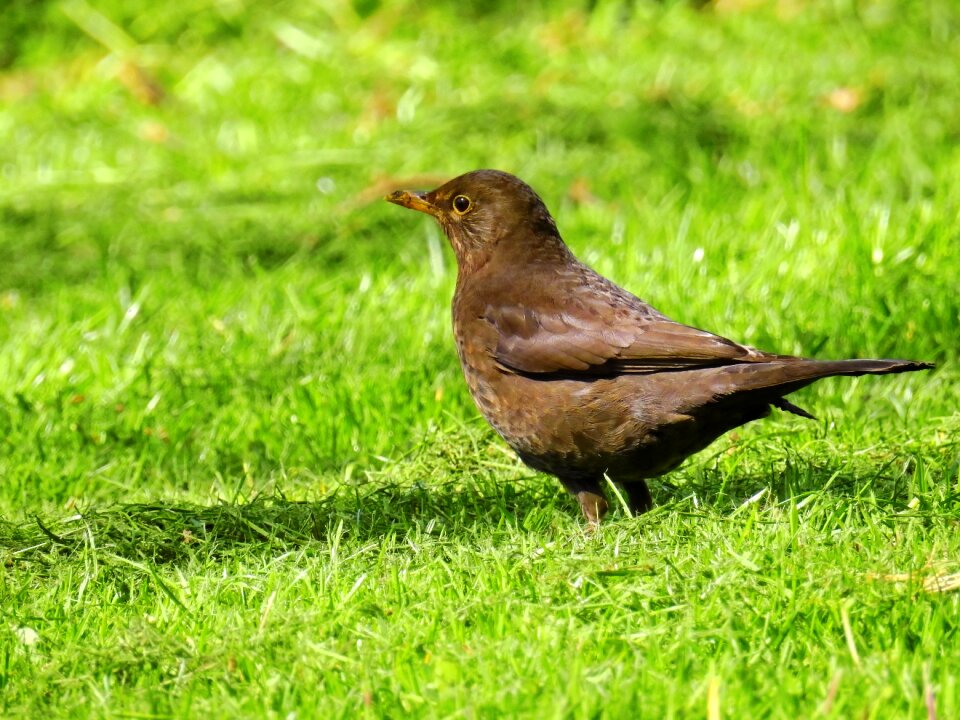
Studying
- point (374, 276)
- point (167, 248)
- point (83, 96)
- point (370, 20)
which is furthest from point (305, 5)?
point (374, 276)

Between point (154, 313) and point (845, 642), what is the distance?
13.4 feet

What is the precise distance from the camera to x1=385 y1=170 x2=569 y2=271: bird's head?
484 cm

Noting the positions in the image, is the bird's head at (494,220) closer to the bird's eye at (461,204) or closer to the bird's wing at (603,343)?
the bird's eye at (461,204)

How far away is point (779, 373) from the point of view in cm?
390

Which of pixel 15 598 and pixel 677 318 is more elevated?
pixel 677 318

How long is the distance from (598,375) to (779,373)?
1.93 feet

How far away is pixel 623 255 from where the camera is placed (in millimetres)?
6484

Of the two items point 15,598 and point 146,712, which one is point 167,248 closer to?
point 15,598

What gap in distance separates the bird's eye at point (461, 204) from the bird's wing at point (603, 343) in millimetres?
592

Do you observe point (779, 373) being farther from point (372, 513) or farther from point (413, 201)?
point (413, 201)

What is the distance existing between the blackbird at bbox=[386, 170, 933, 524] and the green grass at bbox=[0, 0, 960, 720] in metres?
Result: 0.20

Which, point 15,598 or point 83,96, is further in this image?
point 83,96

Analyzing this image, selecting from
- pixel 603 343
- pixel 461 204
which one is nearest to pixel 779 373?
pixel 603 343

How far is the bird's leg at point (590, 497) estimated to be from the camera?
427cm
